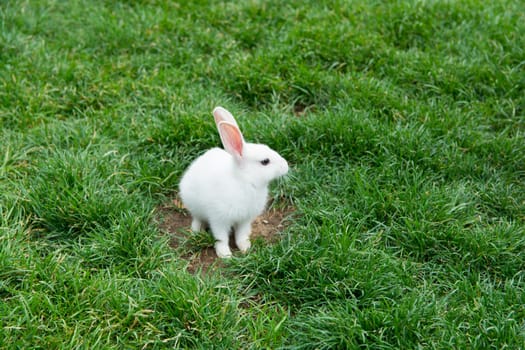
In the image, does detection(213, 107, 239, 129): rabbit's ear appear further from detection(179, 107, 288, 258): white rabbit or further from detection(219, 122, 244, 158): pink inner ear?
detection(219, 122, 244, 158): pink inner ear

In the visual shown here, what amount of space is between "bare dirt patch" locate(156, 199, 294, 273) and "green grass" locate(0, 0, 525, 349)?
9 centimetres

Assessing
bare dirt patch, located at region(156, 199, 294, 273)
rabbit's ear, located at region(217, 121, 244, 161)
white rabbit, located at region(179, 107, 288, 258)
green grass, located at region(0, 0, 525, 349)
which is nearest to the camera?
green grass, located at region(0, 0, 525, 349)

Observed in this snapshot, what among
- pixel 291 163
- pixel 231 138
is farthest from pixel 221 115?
pixel 291 163

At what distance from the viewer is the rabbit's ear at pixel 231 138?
12.3ft

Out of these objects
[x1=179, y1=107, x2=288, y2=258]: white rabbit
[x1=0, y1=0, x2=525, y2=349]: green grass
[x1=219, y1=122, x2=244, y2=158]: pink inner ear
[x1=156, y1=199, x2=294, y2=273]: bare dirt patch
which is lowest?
[x1=156, y1=199, x2=294, y2=273]: bare dirt patch

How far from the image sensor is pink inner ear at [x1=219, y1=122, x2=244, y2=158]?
147 inches

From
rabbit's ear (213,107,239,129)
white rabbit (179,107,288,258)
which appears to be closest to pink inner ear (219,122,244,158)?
Result: white rabbit (179,107,288,258)

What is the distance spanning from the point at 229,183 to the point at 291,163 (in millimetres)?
956

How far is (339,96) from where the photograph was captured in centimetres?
523

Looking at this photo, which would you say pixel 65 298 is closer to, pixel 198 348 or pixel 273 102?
pixel 198 348

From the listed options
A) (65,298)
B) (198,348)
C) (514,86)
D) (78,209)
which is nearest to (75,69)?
(78,209)

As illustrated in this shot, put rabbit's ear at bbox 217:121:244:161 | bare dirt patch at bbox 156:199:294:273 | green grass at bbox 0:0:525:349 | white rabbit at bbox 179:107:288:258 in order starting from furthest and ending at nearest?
1. bare dirt patch at bbox 156:199:294:273
2. white rabbit at bbox 179:107:288:258
3. rabbit's ear at bbox 217:121:244:161
4. green grass at bbox 0:0:525:349

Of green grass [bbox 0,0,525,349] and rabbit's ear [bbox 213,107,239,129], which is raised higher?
rabbit's ear [bbox 213,107,239,129]

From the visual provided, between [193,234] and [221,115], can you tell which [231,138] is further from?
[193,234]
